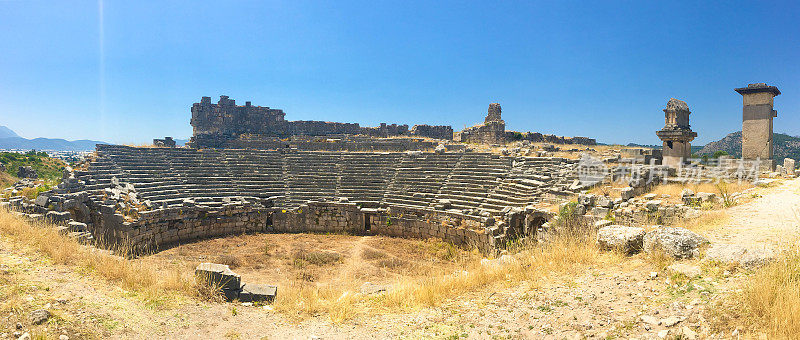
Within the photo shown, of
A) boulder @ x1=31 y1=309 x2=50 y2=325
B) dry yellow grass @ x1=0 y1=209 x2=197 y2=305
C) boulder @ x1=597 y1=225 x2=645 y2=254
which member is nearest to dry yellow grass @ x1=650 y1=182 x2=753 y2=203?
boulder @ x1=597 y1=225 x2=645 y2=254

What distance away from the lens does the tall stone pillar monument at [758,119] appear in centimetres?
1218

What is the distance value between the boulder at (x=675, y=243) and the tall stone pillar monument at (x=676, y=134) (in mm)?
9392

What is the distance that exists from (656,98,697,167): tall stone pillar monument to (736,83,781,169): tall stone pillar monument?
1.47 meters

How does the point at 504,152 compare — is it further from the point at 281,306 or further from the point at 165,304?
the point at 165,304

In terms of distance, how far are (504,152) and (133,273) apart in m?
15.3

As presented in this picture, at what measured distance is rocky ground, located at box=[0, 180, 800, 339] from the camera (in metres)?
3.97

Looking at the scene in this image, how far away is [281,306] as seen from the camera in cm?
600

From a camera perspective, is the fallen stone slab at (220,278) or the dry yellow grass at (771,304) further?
the fallen stone slab at (220,278)

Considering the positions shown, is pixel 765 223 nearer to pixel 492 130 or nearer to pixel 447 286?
pixel 447 286

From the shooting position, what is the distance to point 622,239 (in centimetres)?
592

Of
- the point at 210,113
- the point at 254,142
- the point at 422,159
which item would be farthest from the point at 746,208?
the point at 210,113

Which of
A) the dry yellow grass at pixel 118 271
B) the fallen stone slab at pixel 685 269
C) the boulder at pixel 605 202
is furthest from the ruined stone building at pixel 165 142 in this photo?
the fallen stone slab at pixel 685 269

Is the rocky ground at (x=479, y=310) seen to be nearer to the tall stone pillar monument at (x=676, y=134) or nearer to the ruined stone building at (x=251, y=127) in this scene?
the tall stone pillar monument at (x=676, y=134)

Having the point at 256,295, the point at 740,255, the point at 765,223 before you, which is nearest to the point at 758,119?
the point at 765,223
